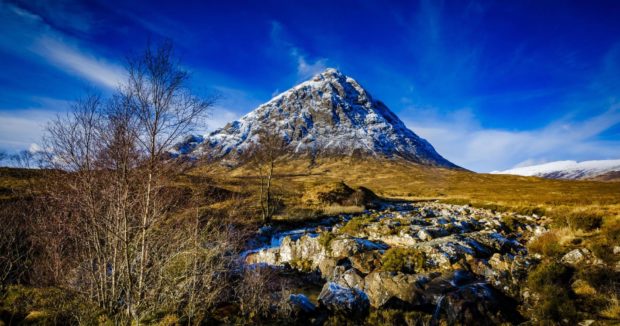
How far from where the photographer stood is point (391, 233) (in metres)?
17.9

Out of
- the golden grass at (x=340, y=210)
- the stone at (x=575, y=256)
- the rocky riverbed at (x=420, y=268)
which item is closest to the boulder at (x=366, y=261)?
the rocky riverbed at (x=420, y=268)

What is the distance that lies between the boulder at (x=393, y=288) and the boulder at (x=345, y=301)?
3.96ft

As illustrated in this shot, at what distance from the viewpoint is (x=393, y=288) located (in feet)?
33.1

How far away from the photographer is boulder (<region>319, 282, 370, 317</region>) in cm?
851

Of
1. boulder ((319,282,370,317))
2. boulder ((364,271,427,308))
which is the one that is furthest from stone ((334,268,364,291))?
boulder ((319,282,370,317))

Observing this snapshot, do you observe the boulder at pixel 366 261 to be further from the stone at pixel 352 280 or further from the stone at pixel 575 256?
the stone at pixel 575 256

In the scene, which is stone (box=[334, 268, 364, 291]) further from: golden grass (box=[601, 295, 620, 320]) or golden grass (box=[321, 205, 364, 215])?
golden grass (box=[321, 205, 364, 215])

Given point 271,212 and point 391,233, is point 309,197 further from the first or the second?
point 391,233

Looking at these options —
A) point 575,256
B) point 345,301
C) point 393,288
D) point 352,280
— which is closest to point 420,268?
point 393,288

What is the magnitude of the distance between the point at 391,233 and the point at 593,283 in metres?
10.0

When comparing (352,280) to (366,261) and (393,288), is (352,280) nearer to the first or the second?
(393,288)

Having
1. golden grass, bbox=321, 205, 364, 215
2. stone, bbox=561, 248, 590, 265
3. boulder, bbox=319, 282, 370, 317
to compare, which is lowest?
boulder, bbox=319, 282, 370, 317

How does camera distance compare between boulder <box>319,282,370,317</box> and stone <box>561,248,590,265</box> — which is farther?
stone <box>561,248,590,265</box>

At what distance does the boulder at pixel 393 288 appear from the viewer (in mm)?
9609
